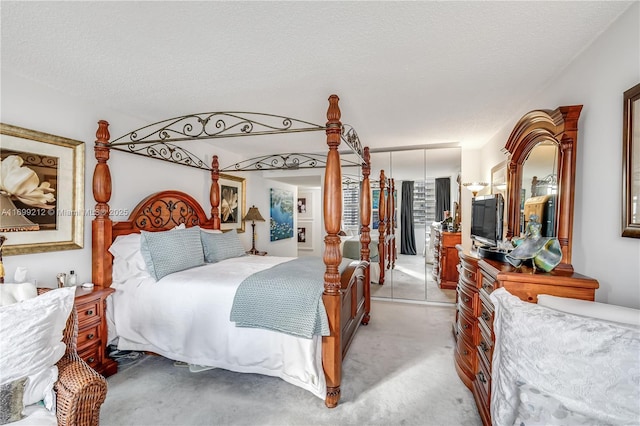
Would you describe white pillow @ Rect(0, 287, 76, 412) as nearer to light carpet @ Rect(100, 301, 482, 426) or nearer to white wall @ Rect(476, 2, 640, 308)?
light carpet @ Rect(100, 301, 482, 426)

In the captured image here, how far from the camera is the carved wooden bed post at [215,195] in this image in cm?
415

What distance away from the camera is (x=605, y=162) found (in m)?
1.59

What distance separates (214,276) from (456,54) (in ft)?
8.20

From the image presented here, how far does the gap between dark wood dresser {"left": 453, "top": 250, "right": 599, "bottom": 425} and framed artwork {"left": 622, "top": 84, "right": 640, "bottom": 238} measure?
33 centimetres

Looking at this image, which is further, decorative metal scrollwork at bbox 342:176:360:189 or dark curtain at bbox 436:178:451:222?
decorative metal scrollwork at bbox 342:176:360:189

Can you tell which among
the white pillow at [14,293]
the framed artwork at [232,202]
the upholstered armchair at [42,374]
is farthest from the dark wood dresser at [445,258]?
the white pillow at [14,293]

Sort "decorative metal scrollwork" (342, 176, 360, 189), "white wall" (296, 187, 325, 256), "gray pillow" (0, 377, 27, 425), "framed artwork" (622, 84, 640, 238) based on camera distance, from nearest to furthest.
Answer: "gray pillow" (0, 377, 27, 425) < "framed artwork" (622, 84, 640, 238) < "decorative metal scrollwork" (342, 176, 360, 189) < "white wall" (296, 187, 325, 256)

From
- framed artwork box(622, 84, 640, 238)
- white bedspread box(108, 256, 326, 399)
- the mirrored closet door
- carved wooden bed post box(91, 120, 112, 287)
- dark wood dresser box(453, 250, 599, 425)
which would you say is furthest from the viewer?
the mirrored closet door

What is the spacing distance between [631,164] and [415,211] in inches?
129

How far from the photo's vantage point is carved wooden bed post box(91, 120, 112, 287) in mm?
2543

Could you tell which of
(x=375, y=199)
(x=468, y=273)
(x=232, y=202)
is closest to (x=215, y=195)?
(x=232, y=202)

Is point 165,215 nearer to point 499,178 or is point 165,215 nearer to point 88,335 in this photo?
point 88,335

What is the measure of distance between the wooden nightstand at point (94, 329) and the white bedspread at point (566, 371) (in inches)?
108

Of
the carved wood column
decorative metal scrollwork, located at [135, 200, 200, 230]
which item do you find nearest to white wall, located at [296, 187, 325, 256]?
decorative metal scrollwork, located at [135, 200, 200, 230]
